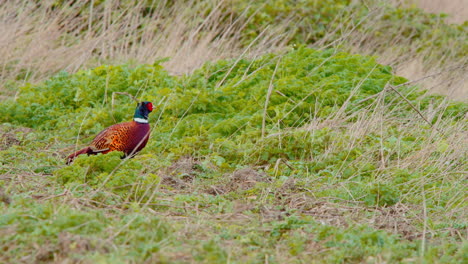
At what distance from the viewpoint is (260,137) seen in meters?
6.16

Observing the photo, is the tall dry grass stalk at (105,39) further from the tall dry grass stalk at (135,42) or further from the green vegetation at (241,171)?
the green vegetation at (241,171)

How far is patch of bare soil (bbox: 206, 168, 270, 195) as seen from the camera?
491cm

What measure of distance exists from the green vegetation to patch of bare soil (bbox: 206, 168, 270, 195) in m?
0.02

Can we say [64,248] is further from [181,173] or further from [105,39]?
[105,39]

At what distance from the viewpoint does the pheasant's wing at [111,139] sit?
18.5ft

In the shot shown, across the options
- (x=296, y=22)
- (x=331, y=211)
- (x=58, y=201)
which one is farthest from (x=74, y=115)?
(x=296, y=22)

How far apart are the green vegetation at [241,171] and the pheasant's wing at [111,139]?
0.77 feet

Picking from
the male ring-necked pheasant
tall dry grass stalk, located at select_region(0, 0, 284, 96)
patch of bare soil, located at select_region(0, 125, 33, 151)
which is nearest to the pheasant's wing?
the male ring-necked pheasant

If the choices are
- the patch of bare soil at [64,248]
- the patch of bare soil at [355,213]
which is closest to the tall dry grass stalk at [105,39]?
the patch of bare soil at [355,213]

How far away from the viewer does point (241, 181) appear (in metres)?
5.09

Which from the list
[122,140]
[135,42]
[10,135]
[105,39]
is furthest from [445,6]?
[10,135]

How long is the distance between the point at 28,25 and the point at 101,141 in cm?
426

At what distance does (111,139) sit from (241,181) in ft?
4.31

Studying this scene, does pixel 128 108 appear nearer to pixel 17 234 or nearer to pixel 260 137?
pixel 260 137
